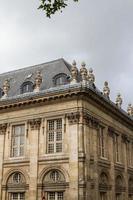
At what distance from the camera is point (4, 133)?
3362 centimetres

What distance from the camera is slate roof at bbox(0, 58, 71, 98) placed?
3535cm

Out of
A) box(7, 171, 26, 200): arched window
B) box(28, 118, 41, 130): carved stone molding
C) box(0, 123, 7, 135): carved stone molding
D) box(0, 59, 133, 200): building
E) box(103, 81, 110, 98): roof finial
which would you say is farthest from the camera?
box(103, 81, 110, 98): roof finial

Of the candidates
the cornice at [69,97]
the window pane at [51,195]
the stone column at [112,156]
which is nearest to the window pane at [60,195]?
the window pane at [51,195]

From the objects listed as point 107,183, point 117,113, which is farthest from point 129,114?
point 107,183

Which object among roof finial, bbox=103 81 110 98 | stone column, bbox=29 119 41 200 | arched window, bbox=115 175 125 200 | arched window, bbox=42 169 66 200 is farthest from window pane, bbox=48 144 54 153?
roof finial, bbox=103 81 110 98

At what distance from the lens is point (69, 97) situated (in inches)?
1212

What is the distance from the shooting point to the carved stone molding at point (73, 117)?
30097 millimetres

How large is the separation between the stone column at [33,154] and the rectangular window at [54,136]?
962 millimetres

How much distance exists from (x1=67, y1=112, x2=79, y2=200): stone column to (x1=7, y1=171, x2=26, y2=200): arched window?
4.68 m

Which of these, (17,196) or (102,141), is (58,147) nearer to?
(102,141)

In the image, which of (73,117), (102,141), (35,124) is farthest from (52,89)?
(102,141)

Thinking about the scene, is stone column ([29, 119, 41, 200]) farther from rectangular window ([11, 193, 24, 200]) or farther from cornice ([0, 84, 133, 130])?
cornice ([0, 84, 133, 130])

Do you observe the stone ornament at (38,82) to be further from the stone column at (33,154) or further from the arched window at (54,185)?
the arched window at (54,185)

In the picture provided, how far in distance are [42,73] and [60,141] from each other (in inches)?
353
